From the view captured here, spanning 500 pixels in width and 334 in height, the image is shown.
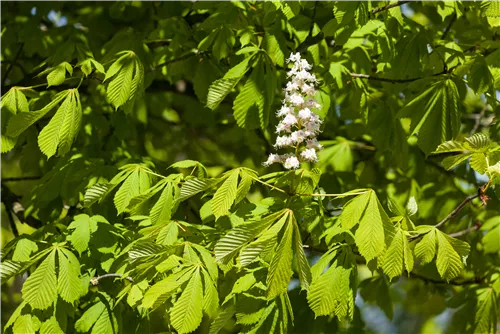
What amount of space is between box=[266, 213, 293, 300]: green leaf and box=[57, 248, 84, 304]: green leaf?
0.70 m

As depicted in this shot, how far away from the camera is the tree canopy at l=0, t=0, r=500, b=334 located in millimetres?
2012

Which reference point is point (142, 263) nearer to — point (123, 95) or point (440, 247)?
point (123, 95)

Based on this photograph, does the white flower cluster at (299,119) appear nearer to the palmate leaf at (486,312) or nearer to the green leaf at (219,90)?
the green leaf at (219,90)

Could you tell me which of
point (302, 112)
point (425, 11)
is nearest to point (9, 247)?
point (302, 112)

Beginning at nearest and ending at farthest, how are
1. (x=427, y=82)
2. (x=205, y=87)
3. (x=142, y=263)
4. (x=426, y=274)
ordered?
1. (x=142, y=263)
2. (x=427, y=82)
3. (x=205, y=87)
4. (x=426, y=274)

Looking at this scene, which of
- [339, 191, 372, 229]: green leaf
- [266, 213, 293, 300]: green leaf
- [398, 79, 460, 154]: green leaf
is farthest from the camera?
[398, 79, 460, 154]: green leaf

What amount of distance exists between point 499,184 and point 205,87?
1401mm

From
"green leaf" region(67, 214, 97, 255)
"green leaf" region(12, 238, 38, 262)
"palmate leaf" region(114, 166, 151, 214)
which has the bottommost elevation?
"green leaf" region(12, 238, 38, 262)

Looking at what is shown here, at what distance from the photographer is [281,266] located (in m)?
1.77

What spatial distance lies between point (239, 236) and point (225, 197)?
0.18m

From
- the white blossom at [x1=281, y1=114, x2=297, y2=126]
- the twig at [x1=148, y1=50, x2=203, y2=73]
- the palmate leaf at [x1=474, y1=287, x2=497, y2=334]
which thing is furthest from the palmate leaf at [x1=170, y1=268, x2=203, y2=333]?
the palmate leaf at [x1=474, y1=287, x2=497, y2=334]

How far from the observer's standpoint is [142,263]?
2.03 metres

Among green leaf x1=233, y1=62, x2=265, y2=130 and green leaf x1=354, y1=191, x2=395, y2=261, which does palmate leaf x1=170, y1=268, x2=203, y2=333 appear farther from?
green leaf x1=233, y1=62, x2=265, y2=130

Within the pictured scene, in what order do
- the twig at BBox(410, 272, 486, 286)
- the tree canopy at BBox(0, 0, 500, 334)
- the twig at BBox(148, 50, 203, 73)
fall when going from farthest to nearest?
the twig at BBox(410, 272, 486, 286) < the twig at BBox(148, 50, 203, 73) < the tree canopy at BBox(0, 0, 500, 334)
